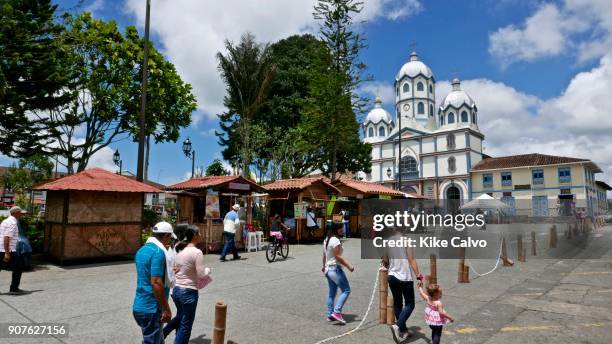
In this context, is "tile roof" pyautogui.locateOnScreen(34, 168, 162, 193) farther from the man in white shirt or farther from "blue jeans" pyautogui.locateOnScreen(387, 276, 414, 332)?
"blue jeans" pyautogui.locateOnScreen(387, 276, 414, 332)

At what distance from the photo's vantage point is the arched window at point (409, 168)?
57.9 m

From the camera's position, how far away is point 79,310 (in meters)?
6.46

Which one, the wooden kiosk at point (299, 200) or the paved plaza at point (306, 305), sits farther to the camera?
the wooden kiosk at point (299, 200)

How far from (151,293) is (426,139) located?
5752 centimetres

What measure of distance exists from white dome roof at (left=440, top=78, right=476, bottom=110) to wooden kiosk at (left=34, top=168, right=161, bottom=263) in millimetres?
52979

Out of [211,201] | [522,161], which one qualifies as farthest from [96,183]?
[522,161]

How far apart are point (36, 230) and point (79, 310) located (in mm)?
7641

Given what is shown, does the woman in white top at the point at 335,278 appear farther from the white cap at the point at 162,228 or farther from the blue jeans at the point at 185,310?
the white cap at the point at 162,228

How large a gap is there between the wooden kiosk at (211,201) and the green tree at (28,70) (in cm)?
575

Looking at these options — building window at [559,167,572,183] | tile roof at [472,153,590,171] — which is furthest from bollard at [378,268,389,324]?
building window at [559,167,572,183]

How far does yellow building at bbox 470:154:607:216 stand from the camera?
4453cm

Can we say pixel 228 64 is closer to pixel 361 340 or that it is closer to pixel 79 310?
pixel 79 310

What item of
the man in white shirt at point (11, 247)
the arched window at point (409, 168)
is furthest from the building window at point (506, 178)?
the man in white shirt at point (11, 247)

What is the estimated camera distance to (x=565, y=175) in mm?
45594
